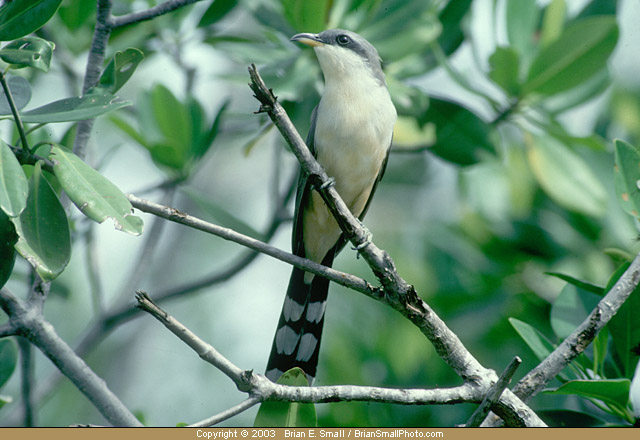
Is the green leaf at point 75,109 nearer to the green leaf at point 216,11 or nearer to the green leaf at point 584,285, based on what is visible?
the green leaf at point 584,285

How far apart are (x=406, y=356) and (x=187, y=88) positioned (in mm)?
2394

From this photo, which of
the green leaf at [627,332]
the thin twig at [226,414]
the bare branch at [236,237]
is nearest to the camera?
the thin twig at [226,414]

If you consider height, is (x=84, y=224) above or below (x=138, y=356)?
above

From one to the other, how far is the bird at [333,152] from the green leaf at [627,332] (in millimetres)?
1572

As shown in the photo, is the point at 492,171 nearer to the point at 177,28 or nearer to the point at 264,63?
the point at 264,63

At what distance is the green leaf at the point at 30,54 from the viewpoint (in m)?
1.89

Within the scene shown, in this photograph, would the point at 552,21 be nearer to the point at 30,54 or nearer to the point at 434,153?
the point at 434,153

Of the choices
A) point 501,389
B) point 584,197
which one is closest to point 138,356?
point 584,197

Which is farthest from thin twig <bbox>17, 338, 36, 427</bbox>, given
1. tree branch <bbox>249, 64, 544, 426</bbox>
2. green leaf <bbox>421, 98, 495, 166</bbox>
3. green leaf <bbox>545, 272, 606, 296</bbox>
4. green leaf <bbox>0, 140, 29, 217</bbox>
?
green leaf <bbox>421, 98, 495, 166</bbox>

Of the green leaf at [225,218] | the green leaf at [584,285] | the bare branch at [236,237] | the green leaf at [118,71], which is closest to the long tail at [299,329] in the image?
the green leaf at [225,218]

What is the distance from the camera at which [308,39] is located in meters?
3.65

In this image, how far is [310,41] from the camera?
365 centimetres

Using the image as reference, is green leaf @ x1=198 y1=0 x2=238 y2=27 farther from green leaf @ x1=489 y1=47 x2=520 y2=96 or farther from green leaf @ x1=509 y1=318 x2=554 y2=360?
green leaf @ x1=509 y1=318 x2=554 y2=360

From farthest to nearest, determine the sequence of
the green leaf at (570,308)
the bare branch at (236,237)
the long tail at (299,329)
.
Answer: the long tail at (299,329) → the green leaf at (570,308) → the bare branch at (236,237)
